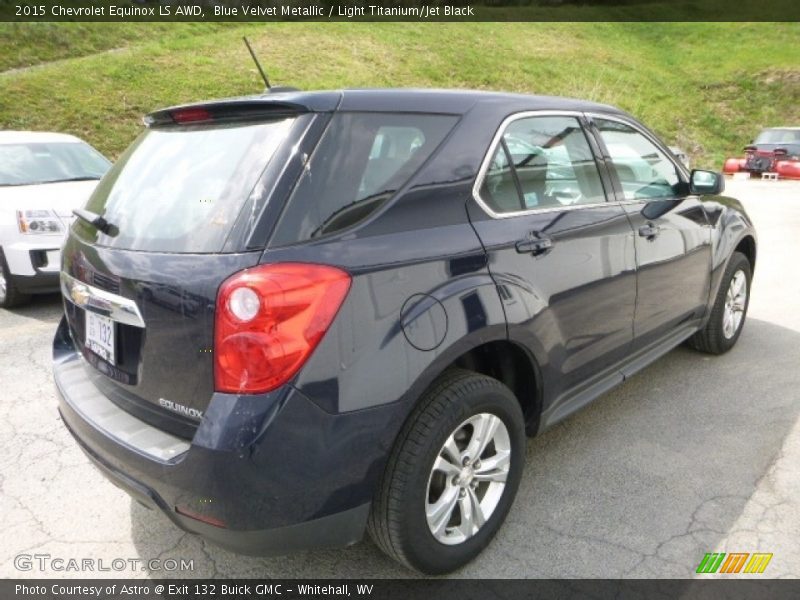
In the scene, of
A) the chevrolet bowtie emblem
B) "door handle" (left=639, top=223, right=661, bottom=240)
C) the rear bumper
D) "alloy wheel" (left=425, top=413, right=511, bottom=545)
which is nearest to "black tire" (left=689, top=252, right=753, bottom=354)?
"door handle" (left=639, top=223, right=661, bottom=240)

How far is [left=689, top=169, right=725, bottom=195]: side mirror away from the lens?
3.69 m

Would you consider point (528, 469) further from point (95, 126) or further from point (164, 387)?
point (95, 126)

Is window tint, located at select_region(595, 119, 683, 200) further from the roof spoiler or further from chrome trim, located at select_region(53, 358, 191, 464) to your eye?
chrome trim, located at select_region(53, 358, 191, 464)

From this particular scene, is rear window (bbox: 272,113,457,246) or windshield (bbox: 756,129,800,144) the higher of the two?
rear window (bbox: 272,113,457,246)

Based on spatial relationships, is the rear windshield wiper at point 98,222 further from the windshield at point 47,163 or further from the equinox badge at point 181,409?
the windshield at point 47,163

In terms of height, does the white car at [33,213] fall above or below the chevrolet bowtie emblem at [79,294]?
below

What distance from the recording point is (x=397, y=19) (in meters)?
34.0

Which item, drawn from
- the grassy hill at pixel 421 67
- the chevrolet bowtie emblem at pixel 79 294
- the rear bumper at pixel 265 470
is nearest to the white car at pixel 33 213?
the chevrolet bowtie emblem at pixel 79 294

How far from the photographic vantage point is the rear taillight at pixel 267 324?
5.86 feet

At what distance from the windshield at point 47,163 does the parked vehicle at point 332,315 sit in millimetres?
4236

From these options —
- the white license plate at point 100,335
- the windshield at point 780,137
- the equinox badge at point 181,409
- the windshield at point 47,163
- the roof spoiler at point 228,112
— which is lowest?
the windshield at point 780,137

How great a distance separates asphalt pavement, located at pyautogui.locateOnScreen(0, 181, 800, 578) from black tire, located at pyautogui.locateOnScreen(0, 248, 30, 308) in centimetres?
152

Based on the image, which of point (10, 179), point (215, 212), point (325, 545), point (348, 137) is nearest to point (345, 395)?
point (325, 545)

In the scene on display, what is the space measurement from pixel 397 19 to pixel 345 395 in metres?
35.8
